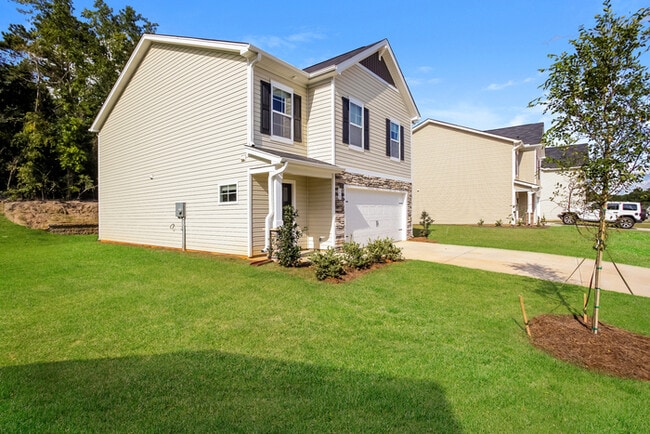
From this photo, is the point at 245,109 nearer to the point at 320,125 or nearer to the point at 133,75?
the point at 320,125

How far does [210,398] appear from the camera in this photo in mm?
2826

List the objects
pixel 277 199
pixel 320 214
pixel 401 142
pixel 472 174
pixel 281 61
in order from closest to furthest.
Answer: pixel 277 199
pixel 281 61
pixel 320 214
pixel 401 142
pixel 472 174

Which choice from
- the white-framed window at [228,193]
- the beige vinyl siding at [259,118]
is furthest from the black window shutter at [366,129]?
the white-framed window at [228,193]

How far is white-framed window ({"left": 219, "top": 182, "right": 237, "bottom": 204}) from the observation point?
944 cm

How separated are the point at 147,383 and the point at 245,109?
302 inches

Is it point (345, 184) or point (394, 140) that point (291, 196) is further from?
point (394, 140)

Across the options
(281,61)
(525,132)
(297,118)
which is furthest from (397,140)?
(525,132)

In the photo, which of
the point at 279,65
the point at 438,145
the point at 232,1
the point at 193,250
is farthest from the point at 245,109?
the point at 438,145

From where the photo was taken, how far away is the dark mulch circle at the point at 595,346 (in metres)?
3.51

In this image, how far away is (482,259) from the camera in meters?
9.36

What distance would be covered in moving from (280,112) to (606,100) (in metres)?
8.06

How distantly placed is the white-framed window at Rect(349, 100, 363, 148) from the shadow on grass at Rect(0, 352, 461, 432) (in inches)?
362

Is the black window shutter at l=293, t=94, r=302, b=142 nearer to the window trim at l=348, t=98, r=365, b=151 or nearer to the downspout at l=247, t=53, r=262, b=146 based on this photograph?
the window trim at l=348, t=98, r=365, b=151

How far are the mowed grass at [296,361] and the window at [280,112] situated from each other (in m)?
5.26
